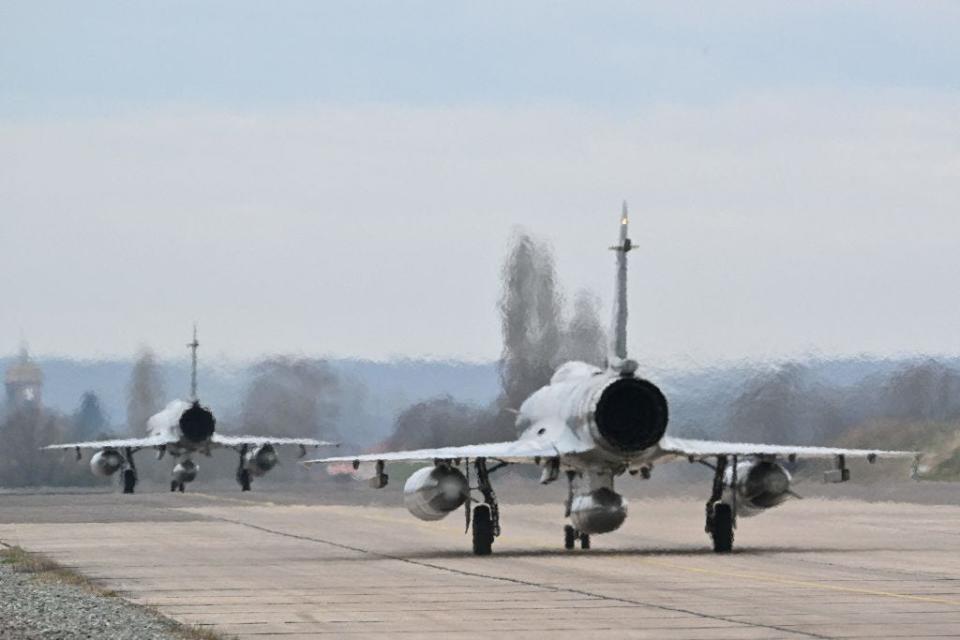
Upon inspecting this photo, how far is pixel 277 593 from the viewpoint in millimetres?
24953

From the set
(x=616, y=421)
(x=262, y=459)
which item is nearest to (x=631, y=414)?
(x=616, y=421)

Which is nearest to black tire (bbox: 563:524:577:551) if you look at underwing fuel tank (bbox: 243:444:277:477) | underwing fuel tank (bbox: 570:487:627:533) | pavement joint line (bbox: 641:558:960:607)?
underwing fuel tank (bbox: 570:487:627:533)

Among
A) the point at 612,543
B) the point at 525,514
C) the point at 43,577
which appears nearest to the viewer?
the point at 43,577

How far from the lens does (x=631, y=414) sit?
107ft

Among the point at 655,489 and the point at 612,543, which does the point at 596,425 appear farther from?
the point at 655,489

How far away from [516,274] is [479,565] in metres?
23.5

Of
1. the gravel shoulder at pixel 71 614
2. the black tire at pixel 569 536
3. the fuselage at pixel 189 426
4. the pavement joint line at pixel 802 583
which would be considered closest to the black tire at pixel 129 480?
the fuselage at pixel 189 426

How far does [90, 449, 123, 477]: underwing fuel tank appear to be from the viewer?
78.0 m

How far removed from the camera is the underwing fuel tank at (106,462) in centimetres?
7800

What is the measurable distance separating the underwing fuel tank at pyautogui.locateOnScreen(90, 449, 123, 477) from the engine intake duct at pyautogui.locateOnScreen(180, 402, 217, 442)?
4668 millimetres

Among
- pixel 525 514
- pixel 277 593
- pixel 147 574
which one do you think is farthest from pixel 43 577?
pixel 525 514

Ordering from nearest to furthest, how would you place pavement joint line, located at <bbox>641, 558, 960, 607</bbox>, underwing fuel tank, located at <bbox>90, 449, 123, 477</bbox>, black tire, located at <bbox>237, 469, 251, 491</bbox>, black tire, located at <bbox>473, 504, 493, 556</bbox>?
pavement joint line, located at <bbox>641, 558, 960, 607</bbox> → black tire, located at <bbox>473, 504, 493, 556</bbox> → black tire, located at <bbox>237, 469, 251, 491</bbox> → underwing fuel tank, located at <bbox>90, 449, 123, 477</bbox>

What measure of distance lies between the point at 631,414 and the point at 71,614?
1270cm

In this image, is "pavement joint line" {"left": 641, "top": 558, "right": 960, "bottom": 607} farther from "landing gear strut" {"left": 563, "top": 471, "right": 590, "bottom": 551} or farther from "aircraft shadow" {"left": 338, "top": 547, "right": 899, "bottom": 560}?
"landing gear strut" {"left": 563, "top": 471, "right": 590, "bottom": 551}
